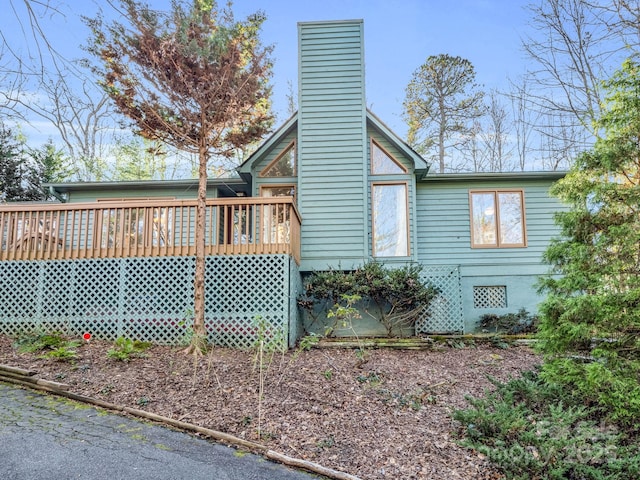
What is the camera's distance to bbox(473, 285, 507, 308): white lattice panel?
9.48 m

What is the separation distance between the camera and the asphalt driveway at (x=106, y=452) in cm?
315

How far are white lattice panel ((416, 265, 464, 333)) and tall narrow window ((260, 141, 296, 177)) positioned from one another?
3978 mm

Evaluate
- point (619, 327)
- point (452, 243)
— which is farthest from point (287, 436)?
point (452, 243)

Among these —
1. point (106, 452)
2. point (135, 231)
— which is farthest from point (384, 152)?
point (106, 452)

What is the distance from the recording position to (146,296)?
7.35 metres

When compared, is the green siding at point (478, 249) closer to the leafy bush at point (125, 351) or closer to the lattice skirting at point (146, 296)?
the lattice skirting at point (146, 296)

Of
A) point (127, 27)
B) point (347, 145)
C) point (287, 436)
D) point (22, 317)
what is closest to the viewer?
point (287, 436)

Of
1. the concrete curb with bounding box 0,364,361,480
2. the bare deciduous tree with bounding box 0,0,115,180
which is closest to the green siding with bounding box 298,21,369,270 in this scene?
the concrete curb with bounding box 0,364,361,480

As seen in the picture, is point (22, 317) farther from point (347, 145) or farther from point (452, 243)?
point (452, 243)

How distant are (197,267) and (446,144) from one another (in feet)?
44.9

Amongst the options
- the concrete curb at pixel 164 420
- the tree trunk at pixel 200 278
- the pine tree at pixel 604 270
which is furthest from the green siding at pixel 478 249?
the concrete curb at pixel 164 420

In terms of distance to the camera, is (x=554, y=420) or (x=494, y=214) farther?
(x=494, y=214)

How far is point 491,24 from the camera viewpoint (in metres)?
13.2

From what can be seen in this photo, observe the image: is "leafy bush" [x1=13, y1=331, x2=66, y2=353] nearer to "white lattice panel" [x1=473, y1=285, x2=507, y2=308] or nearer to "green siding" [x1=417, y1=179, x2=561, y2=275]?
"green siding" [x1=417, y1=179, x2=561, y2=275]
